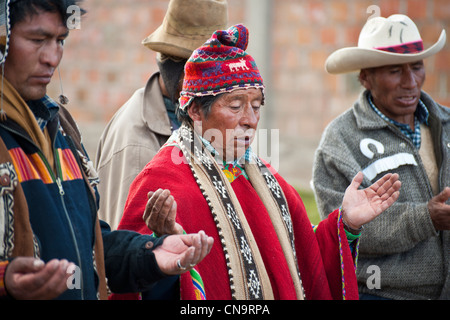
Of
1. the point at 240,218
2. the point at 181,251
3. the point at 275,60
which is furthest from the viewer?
the point at 275,60

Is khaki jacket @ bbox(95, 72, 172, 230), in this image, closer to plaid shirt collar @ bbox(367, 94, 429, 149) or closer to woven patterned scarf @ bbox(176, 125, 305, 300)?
woven patterned scarf @ bbox(176, 125, 305, 300)

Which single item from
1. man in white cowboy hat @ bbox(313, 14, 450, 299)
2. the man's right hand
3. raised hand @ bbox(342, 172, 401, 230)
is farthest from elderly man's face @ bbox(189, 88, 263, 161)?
the man's right hand

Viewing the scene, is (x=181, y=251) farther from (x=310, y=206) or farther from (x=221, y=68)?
(x=310, y=206)

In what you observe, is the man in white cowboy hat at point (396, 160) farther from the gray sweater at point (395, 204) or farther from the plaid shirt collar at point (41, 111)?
the plaid shirt collar at point (41, 111)

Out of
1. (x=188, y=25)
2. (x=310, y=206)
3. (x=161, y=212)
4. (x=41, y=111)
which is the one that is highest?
(x=188, y=25)

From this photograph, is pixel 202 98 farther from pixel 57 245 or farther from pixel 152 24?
pixel 152 24

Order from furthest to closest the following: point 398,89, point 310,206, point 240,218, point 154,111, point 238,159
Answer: point 310,206 < point 398,89 < point 154,111 < point 238,159 < point 240,218

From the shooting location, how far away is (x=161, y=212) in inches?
99.5

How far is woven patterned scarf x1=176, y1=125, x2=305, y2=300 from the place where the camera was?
9.30ft

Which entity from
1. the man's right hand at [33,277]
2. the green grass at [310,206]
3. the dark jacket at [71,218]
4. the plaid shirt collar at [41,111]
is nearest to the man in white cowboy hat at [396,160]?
the dark jacket at [71,218]

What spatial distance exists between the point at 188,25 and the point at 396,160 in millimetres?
1464

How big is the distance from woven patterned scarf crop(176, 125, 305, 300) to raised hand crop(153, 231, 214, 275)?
17.0 inches

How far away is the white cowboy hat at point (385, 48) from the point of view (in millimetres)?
4102

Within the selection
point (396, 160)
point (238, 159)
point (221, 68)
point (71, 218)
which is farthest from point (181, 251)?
point (396, 160)
